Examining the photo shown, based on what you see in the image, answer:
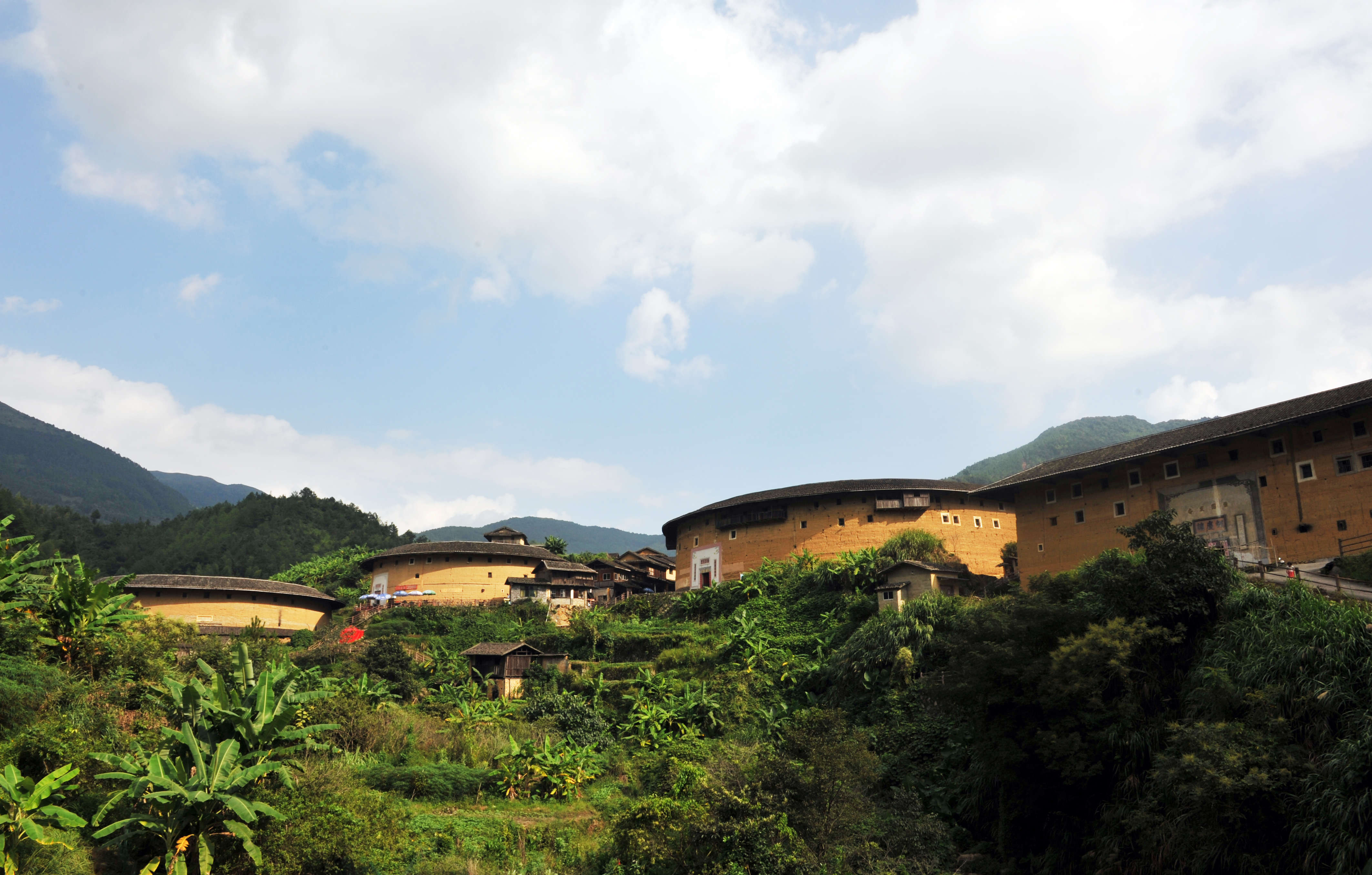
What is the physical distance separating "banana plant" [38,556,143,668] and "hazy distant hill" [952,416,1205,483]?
143035mm

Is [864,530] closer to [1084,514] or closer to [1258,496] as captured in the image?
[1084,514]

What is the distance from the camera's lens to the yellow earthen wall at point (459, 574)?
171 ft

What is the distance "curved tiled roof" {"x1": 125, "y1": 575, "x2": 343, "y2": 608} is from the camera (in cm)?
4450

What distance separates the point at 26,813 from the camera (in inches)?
532

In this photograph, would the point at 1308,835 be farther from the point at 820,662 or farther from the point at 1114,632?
the point at 820,662

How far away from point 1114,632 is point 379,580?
155 ft

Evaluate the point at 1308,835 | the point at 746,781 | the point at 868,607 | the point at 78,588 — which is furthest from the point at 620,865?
the point at 868,607

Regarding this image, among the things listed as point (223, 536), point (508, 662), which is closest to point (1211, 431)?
point (508, 662)

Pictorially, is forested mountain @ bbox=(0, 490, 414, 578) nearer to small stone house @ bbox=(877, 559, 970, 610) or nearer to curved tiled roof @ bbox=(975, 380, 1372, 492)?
small stone house @ bbox=(877, 559, 970, 610)

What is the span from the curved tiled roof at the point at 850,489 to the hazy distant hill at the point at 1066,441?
108m

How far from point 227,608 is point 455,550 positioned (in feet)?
41.3

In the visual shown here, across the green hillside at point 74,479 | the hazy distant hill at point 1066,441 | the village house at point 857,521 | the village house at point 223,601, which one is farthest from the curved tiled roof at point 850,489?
the green hillside at point 74,479

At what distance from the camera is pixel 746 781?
1688cm

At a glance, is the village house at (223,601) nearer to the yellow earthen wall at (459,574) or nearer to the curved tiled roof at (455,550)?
the yellow earthen wall at (459,574)
